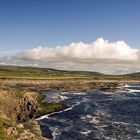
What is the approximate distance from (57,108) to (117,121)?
26.6 metres

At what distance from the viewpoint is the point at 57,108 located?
11488 cm

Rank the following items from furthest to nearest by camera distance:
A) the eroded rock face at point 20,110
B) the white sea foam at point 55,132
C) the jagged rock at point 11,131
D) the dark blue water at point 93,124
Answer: the eroded rock face at point 20,110
the white sea foam at point 55,132
the dark blue water at point 93,124
the jagged rock at point 11,131

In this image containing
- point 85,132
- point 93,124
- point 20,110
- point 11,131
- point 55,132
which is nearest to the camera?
point 11,131

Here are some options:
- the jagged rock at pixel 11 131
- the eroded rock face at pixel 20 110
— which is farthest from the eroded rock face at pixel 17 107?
the jagged rock at pixel 11 131

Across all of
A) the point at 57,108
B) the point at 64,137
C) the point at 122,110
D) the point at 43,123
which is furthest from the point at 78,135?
the point at 122,110

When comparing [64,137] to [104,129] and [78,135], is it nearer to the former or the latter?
[78,135]

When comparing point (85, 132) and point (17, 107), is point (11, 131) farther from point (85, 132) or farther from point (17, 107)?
point (17, 107)

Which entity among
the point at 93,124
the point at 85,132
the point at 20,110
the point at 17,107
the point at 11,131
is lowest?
the point at 85,132

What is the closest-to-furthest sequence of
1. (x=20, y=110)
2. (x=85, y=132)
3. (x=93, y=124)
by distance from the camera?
(x=85, y=132), (x=93, y=124), (x=20, y=110)

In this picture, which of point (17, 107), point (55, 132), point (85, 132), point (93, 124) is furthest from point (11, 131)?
point (93, 124)

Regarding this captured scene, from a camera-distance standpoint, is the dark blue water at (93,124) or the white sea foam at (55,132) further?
the white sea foam at (55,132)

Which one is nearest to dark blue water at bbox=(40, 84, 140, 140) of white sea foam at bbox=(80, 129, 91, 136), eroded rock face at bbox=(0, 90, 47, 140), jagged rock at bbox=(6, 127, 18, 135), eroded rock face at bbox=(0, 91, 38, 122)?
white sea foam at bbox=(80, 129, 91, 136)

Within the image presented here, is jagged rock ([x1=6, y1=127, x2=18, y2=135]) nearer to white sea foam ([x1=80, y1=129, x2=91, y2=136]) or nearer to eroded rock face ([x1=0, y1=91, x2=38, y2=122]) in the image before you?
eroded rock face ([x1=0, y1=91, x2=38, y2=122])

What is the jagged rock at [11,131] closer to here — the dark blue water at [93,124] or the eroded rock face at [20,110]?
the eroded rock face at [20,110]
